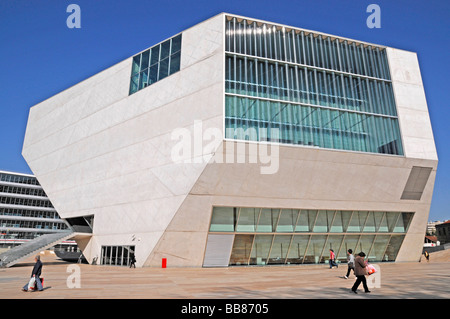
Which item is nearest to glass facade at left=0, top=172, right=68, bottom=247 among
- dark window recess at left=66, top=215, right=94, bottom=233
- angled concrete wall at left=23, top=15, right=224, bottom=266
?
angled concrete wall at left=23, top=15, right=224, bottom=266

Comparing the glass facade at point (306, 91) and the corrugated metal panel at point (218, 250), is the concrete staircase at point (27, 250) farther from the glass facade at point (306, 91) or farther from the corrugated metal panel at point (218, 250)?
the glass facade at point (306, 91)

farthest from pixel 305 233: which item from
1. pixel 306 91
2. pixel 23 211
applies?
pixel 23 211

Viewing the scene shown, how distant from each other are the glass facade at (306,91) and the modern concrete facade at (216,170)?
0.92 feet

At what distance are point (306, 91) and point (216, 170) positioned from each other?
10970mm

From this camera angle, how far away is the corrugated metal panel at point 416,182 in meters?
29.8

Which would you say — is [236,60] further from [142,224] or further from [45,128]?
[45,128]

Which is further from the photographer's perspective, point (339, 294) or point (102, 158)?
point (102, 158)

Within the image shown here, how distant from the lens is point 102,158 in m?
33.9

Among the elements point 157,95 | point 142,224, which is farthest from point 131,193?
point 157,95

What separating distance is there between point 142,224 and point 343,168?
1733 cm

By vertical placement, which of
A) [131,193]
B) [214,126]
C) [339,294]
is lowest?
[339,294]

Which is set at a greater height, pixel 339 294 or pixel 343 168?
pixel 343 168

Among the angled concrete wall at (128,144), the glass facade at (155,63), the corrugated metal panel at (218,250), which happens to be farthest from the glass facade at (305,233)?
the glass facade at (155,63)
